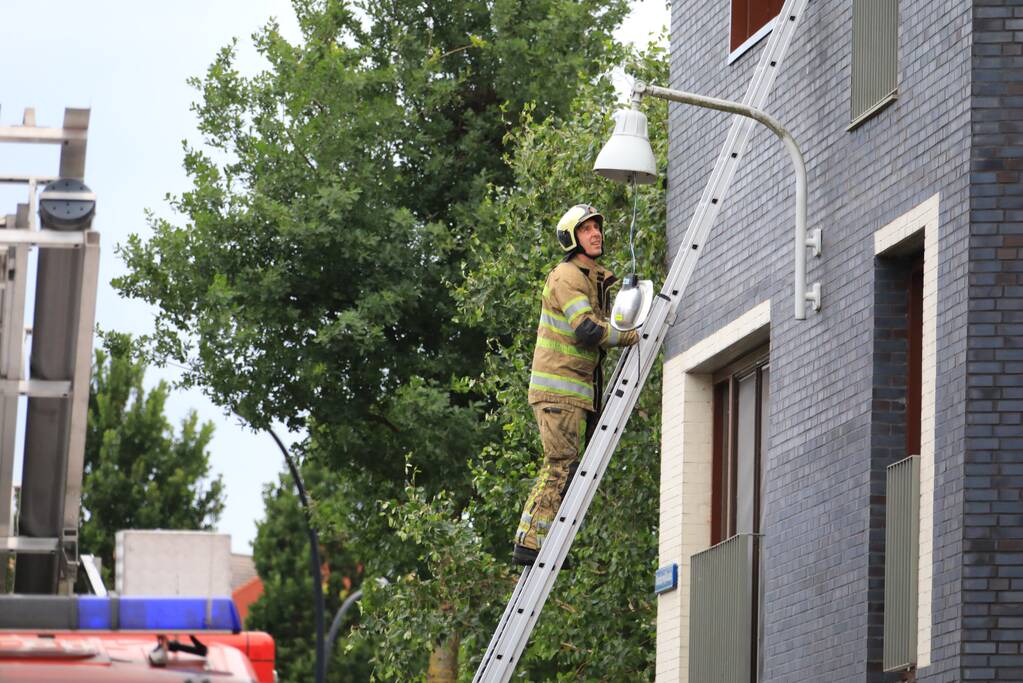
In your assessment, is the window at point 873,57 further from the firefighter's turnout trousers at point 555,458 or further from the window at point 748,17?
the firefighter's turnout trousers at point 555,458

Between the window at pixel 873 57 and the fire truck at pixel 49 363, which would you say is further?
the window at pixel 873 57

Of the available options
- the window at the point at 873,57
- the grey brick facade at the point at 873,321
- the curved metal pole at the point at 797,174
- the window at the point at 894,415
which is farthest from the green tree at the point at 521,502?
the window at the point at 894,415

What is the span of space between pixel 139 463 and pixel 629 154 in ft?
106

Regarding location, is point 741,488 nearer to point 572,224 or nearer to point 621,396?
point 621,396

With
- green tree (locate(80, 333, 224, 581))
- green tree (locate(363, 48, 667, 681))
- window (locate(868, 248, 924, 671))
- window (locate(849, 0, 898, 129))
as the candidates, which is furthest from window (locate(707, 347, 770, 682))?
green tree (locate(80, 333, 224, 581))

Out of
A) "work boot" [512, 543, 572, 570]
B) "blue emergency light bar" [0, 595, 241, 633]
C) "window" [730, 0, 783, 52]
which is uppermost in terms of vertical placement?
"window" [730, 0, 783, 52]

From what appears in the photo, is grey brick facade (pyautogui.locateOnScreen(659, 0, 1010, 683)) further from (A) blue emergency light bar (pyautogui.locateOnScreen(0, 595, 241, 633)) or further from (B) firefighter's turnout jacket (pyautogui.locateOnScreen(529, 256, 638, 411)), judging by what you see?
(A) blue emergency light bar (pyautogui.locateOnScreen(0, 595, 241, 633))

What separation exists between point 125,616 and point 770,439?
7719mm

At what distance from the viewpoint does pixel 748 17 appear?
16.3 metres

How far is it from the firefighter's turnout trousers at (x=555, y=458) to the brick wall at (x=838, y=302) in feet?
4.22

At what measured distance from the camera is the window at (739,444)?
1591cm

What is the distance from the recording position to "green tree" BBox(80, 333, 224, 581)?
148ft

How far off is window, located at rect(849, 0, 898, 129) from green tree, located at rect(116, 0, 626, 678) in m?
12.0

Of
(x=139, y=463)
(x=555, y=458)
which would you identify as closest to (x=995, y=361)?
(x=555, y=458)
